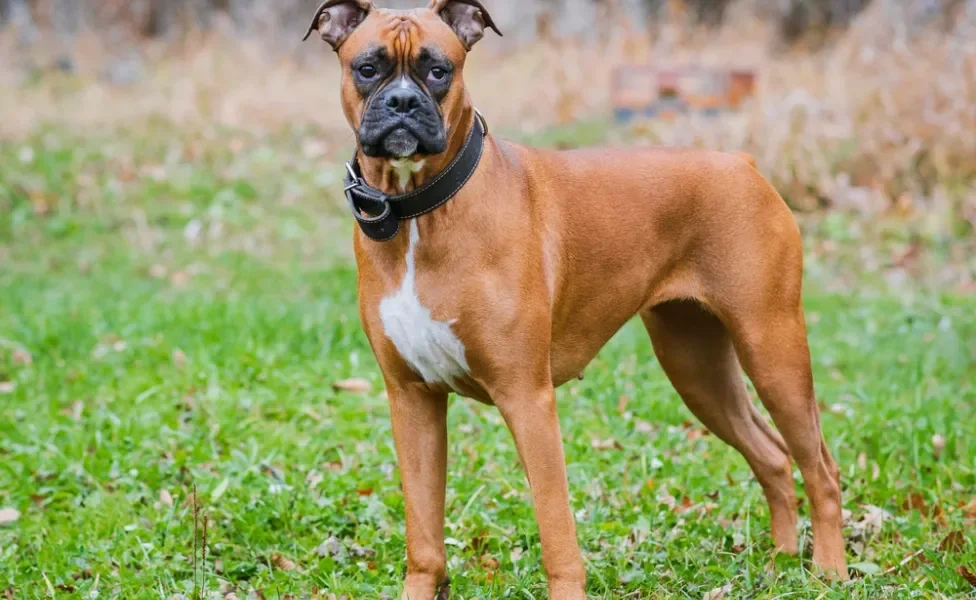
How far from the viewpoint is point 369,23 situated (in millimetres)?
3420

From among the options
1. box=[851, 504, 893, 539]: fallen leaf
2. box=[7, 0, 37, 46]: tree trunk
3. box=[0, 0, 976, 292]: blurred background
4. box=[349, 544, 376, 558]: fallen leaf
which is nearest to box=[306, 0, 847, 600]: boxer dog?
box=[851, 504, 893, 539]: fallen leaf

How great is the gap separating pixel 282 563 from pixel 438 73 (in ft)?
6.65

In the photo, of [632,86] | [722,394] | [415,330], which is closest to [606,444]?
[722,394]

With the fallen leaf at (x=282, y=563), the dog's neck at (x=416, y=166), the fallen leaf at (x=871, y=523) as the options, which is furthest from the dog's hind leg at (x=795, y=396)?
the fallen leaf at (x=282, y=563)

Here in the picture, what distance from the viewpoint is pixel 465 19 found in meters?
3.63

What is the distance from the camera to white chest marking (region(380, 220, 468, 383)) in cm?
342

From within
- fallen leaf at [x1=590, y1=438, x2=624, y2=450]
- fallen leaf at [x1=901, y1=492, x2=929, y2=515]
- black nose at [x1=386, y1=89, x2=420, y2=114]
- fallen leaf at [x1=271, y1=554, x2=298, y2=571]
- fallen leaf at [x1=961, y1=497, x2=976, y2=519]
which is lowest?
fallen leaf at [x1=590, y1=438, x2=624, y2=450]

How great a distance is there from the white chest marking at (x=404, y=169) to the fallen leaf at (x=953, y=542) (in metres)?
2.48

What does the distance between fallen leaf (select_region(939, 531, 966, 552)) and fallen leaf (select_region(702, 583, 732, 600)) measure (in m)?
0.92

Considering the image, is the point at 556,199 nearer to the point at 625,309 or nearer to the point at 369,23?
the point at 625,309

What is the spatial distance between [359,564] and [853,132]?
25.0 ft

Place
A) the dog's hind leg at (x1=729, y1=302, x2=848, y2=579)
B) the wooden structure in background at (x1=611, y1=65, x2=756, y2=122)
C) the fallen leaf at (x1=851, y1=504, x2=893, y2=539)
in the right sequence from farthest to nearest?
1. the wooden structure in background at (x1=611, y1=65, x2=756, y2=122)
2. the fallen leaf at (x1=851, y1=504, x2=893, y2=539)
3. the dog's hind leg at (x1=729, y1=302, x2=848, y2=579)

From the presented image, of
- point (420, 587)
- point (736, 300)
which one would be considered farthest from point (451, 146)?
point (420, 587)

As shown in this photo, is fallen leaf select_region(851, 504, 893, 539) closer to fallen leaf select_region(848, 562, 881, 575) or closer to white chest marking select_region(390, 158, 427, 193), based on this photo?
fallen leaf select_region(848, 562, 881, 575)
